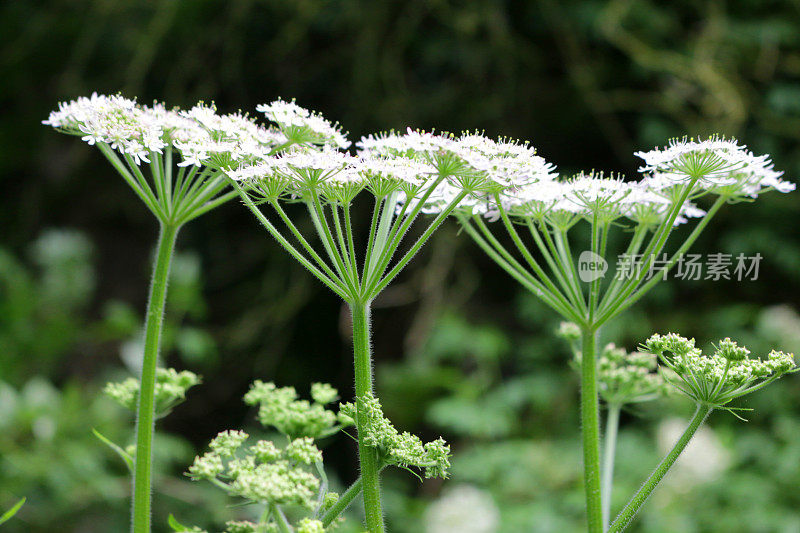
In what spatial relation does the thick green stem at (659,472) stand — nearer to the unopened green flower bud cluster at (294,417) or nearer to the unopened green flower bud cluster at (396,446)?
the unopened green flower bud cluster at (396,446)

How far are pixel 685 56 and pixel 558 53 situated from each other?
715 mm

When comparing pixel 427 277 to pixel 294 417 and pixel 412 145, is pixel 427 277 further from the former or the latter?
pixel 412 145

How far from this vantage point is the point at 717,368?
0.78 m

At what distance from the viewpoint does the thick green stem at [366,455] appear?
0.75m

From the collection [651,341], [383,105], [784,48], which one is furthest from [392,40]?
[651,341]

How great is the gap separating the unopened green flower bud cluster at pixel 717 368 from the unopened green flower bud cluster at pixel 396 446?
0.88ft

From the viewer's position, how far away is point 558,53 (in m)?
4.13

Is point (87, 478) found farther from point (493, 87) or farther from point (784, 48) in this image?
point (784, 48)

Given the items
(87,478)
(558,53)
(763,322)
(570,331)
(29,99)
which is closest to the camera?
(570,331)

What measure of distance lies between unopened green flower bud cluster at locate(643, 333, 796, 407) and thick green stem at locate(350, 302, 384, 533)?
0.32 meters

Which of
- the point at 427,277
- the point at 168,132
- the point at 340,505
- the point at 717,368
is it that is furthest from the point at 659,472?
the point at 427,277

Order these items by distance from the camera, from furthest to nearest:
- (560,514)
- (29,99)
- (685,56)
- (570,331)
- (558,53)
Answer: (29,99)
(558,53)
(685,56)
(560,514)
(570,331)

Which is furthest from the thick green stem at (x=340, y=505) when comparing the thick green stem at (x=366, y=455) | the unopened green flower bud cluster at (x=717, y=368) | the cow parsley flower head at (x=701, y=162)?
the cow parsley flower head at (x=701, y=162)

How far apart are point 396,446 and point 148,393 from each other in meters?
0.35
